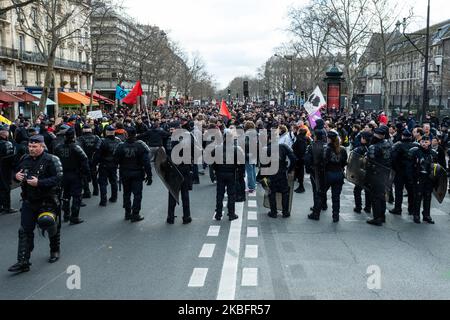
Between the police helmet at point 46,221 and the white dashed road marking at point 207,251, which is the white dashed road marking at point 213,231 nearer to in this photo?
the white dashed road marking at point 207,251

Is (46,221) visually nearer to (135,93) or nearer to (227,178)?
(227,178)

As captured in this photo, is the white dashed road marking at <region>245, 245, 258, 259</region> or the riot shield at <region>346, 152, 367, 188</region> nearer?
the white dashed road marking at <region>245, 245, 258, 259</region>

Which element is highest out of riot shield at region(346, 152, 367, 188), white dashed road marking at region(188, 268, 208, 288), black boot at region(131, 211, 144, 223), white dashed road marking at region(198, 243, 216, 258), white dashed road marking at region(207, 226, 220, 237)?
riot shield at region(346, 152, 367, 188)

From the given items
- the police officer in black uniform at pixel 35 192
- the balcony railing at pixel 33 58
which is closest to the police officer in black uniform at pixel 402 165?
the police officer in black uniform at pixel 35 192

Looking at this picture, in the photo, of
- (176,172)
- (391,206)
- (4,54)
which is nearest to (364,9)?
Result: (4,54)

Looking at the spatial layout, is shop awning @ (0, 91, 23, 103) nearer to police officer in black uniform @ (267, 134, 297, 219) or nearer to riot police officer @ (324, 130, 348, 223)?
police officer in black uniform @ (267, 134, 297, 219)

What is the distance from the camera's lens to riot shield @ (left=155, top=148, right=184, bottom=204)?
855 centimetres

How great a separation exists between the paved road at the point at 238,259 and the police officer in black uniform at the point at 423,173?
0.30 metres

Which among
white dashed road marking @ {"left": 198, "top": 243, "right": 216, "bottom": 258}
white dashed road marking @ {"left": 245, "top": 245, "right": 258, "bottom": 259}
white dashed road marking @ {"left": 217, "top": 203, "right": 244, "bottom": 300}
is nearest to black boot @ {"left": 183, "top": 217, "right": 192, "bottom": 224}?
white dashed road marking @ {"left": 217, "top": 203, "right": 244, "bottom": 300}

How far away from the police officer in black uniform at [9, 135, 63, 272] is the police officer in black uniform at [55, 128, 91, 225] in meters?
2.16

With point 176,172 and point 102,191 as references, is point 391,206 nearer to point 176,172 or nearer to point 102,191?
point 176,172

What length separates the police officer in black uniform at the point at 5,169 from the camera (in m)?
9.35

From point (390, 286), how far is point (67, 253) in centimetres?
430

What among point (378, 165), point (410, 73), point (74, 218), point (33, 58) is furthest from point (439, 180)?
point (410, 73)
